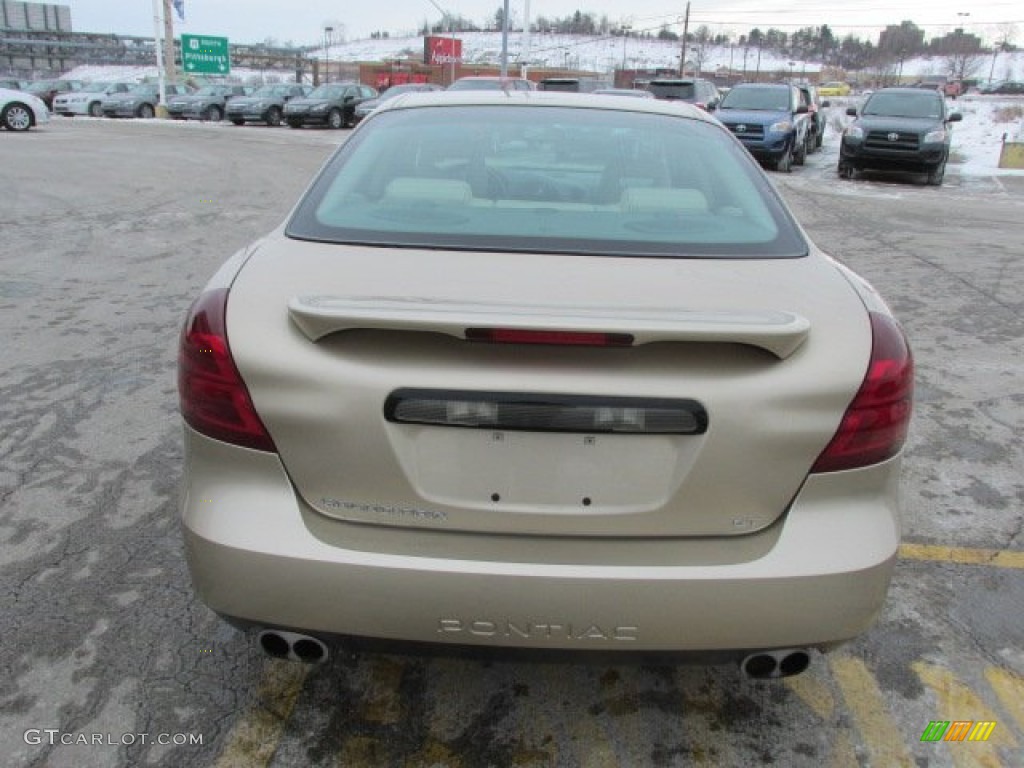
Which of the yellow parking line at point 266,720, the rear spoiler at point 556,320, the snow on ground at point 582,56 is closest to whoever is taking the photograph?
the rear spoiler at point 556,320

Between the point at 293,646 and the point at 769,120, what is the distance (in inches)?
685

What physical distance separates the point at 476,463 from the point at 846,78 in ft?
413

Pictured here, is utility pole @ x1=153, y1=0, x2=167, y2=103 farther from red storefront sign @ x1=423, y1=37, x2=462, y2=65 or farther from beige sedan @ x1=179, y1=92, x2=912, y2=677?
beige sedan @ x1=179, y1=92, x2=912, y2=677

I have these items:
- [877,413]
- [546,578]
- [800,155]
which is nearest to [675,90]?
[800,155]

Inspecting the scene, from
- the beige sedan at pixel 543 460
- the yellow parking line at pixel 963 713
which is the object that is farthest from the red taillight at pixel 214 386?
the yellow parking line at pixel 963 713

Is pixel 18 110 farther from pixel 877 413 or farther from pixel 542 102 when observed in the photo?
pixel 877 413

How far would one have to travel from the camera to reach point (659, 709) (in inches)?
97.2

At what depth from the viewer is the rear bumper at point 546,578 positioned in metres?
1.90

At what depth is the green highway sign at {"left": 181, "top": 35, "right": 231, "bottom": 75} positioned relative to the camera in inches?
1646

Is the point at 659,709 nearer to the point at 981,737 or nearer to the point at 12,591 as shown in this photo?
the point at 981,737

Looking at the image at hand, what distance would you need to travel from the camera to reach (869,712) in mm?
2467

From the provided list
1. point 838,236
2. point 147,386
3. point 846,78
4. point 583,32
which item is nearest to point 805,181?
point 838,236

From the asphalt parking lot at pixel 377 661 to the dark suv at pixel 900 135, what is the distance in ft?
39.1

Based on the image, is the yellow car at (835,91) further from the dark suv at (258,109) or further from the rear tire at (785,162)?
the rear tire at (785,162)
